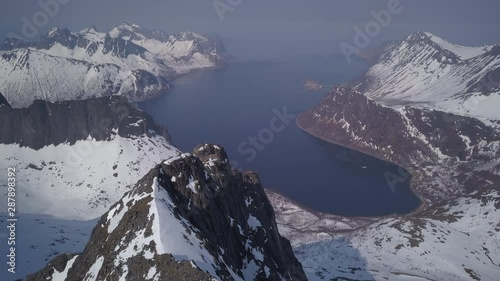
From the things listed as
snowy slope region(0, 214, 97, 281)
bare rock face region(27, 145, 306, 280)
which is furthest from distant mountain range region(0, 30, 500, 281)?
snowy slope region(0, 214, 97, 281)

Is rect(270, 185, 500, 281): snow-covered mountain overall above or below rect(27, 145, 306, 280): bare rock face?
below

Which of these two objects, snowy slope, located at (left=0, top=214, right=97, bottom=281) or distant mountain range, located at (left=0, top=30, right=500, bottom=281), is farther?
snowy slope, located at (left=0, top=214, right=97, bottom=281)

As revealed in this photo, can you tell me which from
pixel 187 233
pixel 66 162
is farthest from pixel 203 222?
pixel 66 162

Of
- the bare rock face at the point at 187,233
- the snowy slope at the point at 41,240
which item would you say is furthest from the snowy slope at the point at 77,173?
the bare rock face at the point at 187,233

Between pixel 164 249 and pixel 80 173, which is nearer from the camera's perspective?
pixel 164 249

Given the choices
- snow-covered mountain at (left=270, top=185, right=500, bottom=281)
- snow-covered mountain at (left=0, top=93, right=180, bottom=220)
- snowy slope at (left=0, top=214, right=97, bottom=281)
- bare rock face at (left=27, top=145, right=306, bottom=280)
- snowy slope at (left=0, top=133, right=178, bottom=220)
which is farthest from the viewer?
snow-covered mountain at (left=0, top=93, right=180, bottom=220)

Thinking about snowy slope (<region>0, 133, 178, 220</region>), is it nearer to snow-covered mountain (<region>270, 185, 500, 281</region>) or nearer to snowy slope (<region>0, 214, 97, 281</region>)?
snowy slope (<region>0, 214, 97, 281</region>)

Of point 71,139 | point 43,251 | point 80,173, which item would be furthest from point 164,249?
point 71,139

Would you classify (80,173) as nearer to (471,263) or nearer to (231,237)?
(231,237)
